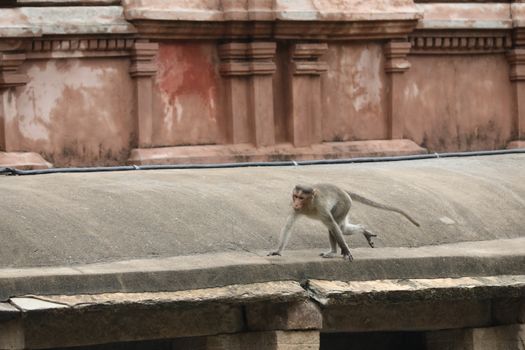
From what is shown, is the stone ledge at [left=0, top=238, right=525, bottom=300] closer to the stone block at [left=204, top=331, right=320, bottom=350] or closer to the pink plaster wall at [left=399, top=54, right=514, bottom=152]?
the stone block at [left=204, top=331, right=320, bottom=350]

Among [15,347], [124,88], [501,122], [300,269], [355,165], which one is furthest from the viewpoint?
[501,122]

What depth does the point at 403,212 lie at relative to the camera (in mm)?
13125

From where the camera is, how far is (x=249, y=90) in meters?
18.2

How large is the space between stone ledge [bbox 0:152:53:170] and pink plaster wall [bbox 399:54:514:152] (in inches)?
162

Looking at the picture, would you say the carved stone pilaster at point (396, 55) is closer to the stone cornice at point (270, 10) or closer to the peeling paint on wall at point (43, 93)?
the stone cornice at point (270, 10)

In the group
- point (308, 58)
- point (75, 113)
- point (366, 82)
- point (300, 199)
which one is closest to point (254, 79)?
point (308, 58)

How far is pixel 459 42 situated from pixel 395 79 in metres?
0.90

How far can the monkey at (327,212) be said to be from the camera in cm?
1191

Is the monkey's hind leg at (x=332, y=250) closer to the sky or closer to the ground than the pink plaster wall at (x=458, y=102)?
closer to the ground

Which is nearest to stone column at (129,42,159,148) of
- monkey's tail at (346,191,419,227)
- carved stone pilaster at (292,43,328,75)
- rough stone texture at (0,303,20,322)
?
carved stone pilaster at (292,43,328,75)

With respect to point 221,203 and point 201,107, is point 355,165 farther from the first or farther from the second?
point 221,203

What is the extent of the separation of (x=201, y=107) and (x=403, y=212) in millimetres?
5188

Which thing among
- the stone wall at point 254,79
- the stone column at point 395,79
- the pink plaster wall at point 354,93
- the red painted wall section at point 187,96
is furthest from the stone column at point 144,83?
the stone column at point 395,79

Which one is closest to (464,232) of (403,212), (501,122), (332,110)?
(403,212)
